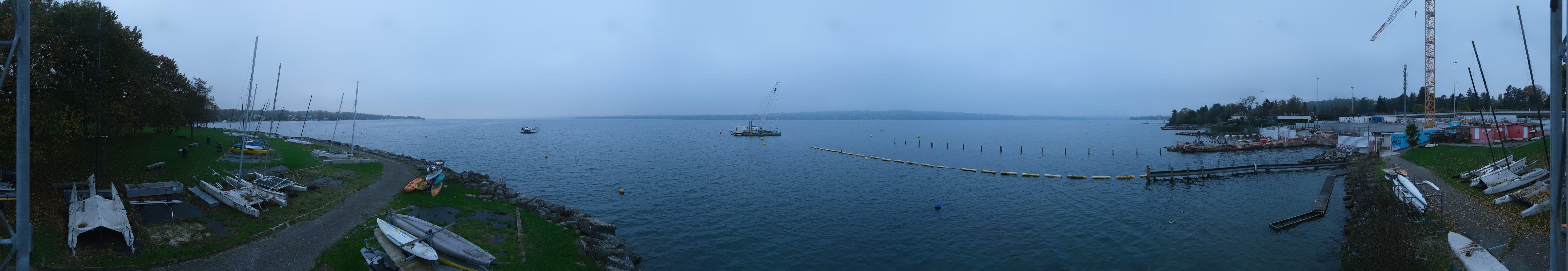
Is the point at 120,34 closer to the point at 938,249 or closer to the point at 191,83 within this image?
the point at 938,249

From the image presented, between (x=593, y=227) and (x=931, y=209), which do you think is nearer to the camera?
(x=593, y=227)

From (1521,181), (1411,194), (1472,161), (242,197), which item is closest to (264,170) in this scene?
(242,197)

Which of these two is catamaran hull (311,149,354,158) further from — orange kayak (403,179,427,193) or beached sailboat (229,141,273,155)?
orange kayak (403,179,427,193)

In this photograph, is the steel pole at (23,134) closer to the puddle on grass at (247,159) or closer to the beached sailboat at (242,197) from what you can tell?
the beached sailboat at (242,197)

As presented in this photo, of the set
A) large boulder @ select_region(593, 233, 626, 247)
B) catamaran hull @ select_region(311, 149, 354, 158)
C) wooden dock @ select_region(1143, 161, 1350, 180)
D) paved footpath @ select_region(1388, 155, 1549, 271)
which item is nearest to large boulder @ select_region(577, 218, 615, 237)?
large boulder @ select_region(593, 233, 626, 247)

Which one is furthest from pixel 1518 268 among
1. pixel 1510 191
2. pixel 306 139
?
pixel 306 139

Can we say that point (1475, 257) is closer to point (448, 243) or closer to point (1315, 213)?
point (1315, 213)
